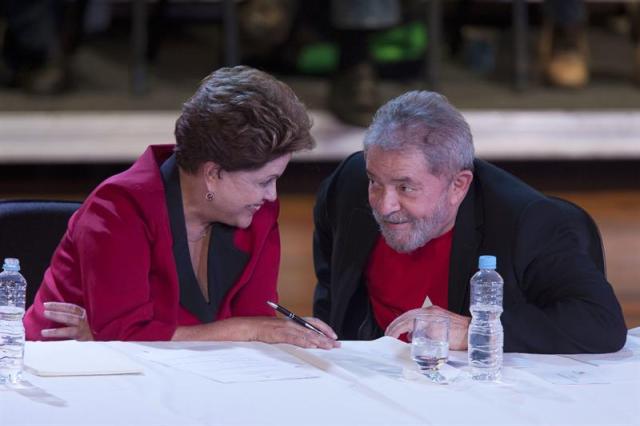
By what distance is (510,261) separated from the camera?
8.32 feet

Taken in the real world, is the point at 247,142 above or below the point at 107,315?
above

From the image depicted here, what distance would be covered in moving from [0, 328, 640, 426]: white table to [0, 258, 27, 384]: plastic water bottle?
34mm

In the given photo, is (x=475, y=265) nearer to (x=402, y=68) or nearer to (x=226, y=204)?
(x=226, y=204)

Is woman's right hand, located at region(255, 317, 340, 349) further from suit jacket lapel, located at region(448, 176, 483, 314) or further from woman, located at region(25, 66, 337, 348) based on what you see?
suit jacket lapel, located at region(448, 176, 483, 314)

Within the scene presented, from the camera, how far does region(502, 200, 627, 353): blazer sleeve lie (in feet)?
7.73

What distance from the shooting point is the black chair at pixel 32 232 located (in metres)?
2.67

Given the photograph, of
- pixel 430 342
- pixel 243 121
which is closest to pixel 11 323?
pixel 243 121

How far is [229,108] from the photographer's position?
2424 mm

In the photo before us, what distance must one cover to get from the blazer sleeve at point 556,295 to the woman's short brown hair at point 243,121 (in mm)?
476

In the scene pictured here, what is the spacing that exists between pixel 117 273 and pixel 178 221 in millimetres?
180

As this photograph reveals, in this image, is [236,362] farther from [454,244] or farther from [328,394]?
[454,244]

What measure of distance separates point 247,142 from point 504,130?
3850 millimetres

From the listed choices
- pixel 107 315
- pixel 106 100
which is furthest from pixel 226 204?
pixel 106 100

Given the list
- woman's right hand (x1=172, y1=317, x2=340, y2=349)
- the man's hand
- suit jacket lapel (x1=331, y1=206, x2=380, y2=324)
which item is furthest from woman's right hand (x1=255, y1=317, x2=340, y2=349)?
suit jacket lapel (x1=331, y1=206, x2=380, y2=324)
